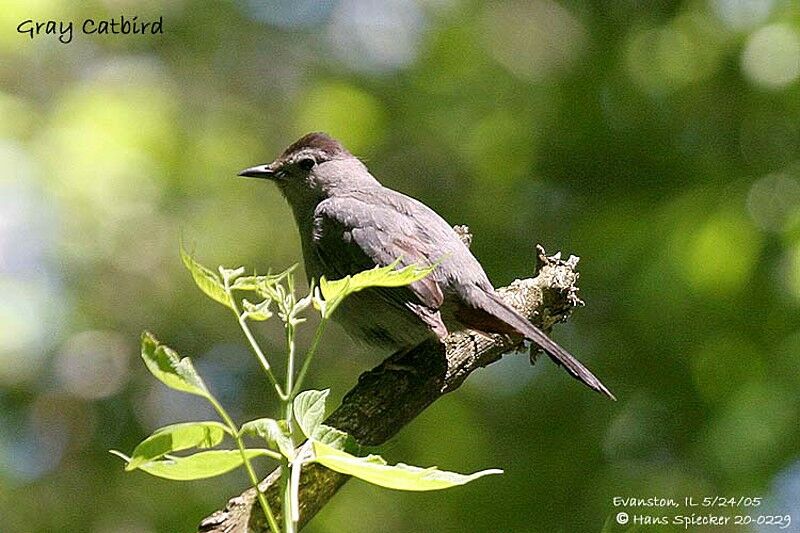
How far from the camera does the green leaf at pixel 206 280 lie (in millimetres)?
1219

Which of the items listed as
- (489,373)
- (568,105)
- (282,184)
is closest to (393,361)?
(282,184)

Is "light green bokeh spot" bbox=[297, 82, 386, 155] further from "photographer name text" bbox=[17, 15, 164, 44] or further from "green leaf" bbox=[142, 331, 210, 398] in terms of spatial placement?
"green leaf" bbox=[142, 331, 210, 398]

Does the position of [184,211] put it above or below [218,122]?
below

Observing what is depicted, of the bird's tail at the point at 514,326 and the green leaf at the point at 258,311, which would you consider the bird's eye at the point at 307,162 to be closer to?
the bird's tail at the point at 514,326

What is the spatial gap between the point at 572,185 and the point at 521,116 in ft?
2.04

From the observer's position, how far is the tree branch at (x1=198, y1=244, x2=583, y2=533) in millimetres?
2160

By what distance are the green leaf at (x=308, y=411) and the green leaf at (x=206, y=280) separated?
0.47 ft

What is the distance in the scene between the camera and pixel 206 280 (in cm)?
124

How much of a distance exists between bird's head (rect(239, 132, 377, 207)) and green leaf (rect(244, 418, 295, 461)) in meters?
3.86

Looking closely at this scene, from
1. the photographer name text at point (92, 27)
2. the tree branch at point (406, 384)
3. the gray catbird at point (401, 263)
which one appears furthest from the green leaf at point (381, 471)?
the photographer name text at point (92, 27)

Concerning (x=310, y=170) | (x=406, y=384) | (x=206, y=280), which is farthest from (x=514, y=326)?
(x=206, y=280)

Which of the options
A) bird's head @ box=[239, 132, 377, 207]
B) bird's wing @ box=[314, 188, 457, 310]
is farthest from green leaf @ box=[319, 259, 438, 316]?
bird's head @ box=[239, 132, 377, 207]

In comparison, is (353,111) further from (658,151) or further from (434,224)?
(434,224)

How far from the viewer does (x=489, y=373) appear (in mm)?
6262
